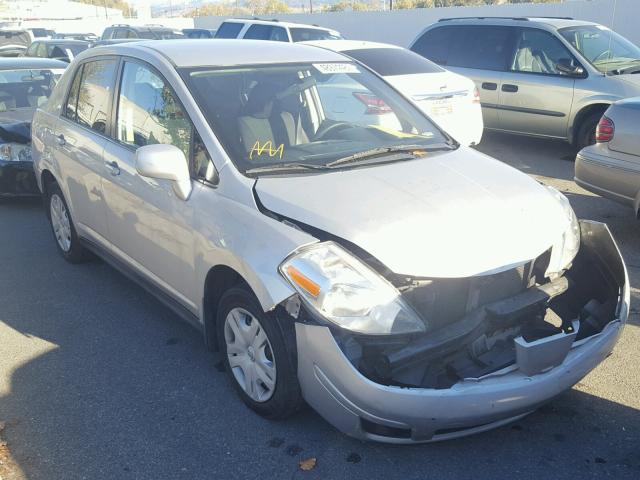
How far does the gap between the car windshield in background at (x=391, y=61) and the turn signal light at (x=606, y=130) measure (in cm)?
304

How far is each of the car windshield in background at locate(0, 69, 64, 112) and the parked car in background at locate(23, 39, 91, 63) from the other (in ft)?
22.3

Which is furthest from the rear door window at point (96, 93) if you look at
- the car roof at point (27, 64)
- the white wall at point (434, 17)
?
the white wall at point (434, 17)

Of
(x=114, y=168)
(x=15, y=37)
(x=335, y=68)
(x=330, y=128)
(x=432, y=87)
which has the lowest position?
(x=15, y=37)

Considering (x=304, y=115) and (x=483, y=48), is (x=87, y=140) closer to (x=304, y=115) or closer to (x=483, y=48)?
(x=304, y=115)

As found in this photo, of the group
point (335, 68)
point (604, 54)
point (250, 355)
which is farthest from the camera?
point (604, 54)

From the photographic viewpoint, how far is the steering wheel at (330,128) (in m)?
4.16

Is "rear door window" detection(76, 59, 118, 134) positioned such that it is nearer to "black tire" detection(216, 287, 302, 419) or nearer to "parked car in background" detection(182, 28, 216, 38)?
"black tire" detection(216, 287, 302, 419)

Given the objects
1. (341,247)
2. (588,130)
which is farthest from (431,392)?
(588,130)

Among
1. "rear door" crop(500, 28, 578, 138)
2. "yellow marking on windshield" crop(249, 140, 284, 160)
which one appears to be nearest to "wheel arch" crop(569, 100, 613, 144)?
"rear door" crop(500, 28, 578, 138)

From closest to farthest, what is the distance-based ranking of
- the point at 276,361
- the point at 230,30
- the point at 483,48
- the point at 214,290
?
the point at 276,361 → the point at 214,290 → the point at 483,48 → the point at 230,30

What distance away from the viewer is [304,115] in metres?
4.23

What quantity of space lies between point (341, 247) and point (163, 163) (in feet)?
3.73

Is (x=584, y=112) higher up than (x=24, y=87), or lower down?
lower down

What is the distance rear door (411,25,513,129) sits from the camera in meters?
9.98
